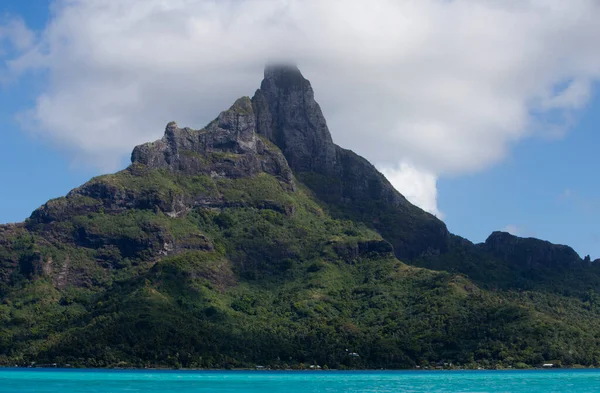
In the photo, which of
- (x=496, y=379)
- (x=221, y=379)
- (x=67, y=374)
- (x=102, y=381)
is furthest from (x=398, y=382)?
(x=67, y=374)

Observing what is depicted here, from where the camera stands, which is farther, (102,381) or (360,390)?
(102,381)

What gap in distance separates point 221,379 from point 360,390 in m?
46.2

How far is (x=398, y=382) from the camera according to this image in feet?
607

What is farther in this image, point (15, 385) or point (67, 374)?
point (67, 374)

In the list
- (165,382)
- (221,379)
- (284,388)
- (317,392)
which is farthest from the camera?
(221,379)

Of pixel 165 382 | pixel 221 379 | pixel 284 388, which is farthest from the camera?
pixel 221 379

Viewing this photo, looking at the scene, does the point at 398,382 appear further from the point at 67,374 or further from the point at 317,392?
the point at 67,374

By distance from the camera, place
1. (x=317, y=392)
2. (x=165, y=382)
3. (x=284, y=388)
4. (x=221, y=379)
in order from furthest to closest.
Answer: (x=221, y=379)
(x=165, y=382)
(x=284, y=388)
(x=317, y=392)

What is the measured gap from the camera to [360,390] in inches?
6137

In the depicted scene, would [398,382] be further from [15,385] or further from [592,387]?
[15,385]

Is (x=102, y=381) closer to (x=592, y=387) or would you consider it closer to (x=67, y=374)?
(x=67, y=374)

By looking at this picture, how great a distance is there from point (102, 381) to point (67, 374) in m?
28.2

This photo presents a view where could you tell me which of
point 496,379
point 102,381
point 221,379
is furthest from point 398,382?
point 102,381

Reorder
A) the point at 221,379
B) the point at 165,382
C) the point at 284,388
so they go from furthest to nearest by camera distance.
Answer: the point at 221,379
the point at 165,382
the point at 284,388
